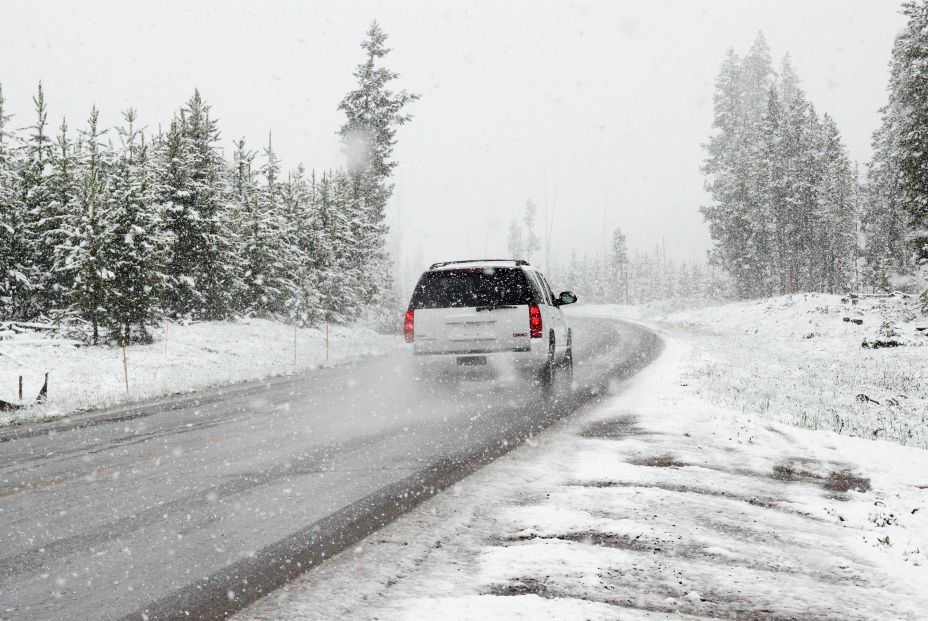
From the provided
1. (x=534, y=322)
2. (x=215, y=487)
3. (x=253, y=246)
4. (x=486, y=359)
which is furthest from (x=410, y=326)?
(x=253, y=246)

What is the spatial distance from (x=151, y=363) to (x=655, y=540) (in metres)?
17.3

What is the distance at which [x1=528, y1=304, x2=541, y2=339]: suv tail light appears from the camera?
Answer: 35.9ft

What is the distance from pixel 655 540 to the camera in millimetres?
4012

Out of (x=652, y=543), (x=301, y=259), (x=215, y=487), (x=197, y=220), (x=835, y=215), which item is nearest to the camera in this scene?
(x=652, y=543)

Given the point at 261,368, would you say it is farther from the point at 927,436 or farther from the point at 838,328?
the point at 838,328

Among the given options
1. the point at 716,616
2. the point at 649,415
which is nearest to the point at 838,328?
the point at 649,415

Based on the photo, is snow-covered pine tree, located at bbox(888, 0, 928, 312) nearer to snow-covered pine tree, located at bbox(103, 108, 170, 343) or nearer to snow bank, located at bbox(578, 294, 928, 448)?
snow bank, located at bbox(578, 294, 928, 448)

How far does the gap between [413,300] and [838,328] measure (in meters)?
20.4

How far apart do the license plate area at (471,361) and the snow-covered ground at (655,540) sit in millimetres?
3665

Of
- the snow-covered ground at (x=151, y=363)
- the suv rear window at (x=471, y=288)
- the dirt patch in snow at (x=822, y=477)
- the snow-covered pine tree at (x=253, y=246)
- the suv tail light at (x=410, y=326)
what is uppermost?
the snow-covered pine tree at (x=253, y=246)

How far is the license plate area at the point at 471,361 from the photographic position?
11.0 metres

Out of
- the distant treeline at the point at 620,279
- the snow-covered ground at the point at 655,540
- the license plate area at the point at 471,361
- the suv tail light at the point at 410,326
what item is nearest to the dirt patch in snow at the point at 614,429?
the snow-covered ground at the point at 655,540

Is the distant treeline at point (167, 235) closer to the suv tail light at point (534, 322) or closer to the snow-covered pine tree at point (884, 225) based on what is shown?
the suv tail light at point (534, 322)

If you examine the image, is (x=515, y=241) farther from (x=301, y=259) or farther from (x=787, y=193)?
(x=301, y=259)
